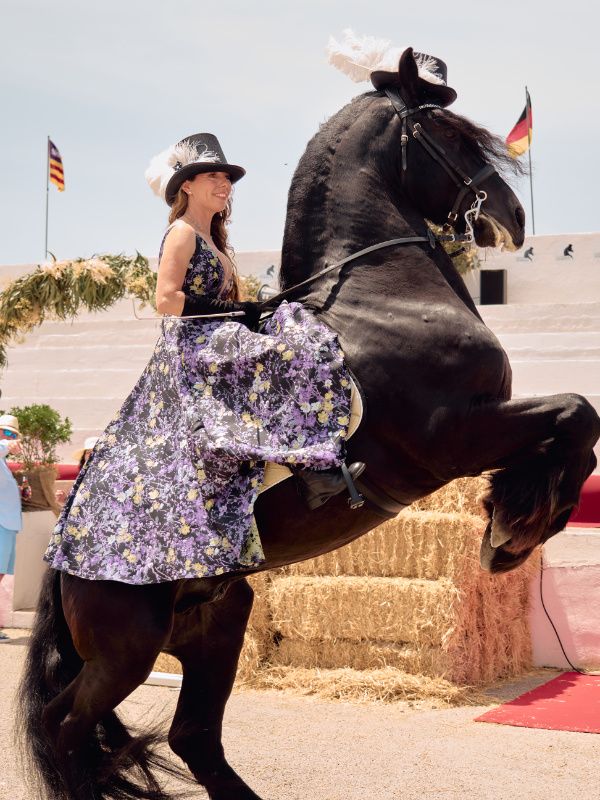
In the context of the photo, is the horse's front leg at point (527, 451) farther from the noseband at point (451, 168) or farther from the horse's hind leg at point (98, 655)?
the horse's hind leg at point (98, 655)

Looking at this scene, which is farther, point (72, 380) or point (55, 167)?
point (72, 380)

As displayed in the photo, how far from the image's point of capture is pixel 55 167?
2233 cm

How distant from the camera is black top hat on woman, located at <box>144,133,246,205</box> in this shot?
3982 mm

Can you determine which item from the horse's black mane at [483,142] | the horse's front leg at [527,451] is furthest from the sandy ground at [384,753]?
the horse's black mane at [483,142]

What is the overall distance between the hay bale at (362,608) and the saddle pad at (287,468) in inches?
145

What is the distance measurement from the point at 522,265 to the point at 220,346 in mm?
23411

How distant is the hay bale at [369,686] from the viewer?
6.80 meters

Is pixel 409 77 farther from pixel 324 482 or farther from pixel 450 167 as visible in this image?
pixel 324 482

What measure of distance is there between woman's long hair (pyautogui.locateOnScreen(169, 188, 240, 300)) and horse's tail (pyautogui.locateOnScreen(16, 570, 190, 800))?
4.62ft

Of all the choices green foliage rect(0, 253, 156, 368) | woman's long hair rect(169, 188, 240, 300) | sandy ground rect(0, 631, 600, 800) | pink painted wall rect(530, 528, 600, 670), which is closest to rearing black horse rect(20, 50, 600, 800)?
woman's long hair rect(169, 188, 240, 300)

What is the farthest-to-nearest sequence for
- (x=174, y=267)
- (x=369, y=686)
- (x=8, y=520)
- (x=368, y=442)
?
(x=8, y=520), (x=369, y=686), (x=174, y=267), (x=368, y=442)

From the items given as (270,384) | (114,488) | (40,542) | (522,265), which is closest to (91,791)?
(114,488)

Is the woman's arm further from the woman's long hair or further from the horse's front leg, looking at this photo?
the horse's front leg

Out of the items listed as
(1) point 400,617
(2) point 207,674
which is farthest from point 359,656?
(2) point 207,674
